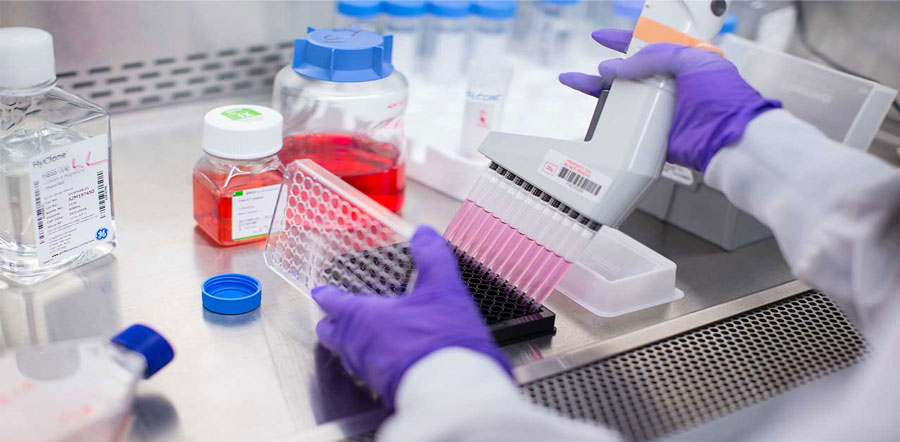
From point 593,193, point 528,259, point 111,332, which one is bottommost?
point 111,332

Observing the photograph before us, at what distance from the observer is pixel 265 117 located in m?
1.12

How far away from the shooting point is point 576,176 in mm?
960

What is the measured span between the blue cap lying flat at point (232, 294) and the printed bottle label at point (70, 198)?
0.17 m

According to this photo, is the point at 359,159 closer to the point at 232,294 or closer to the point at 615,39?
the point at 232,294

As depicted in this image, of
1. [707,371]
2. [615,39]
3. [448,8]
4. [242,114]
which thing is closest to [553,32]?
[448,8]

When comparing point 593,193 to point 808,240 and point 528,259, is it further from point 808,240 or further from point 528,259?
point 808,240

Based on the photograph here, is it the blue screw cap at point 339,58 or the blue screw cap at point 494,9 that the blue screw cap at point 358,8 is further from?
the blue screw cap at point 339,58

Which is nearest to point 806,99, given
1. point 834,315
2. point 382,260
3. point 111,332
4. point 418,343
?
point 834,315

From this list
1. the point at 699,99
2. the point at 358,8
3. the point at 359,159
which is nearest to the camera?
the point at 699,99

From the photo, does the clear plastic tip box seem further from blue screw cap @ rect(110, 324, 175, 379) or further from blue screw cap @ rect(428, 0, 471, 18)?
blue screw cap @ rect(428, 0, 471, 18)

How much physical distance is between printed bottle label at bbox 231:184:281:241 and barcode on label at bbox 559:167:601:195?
0.41 meters

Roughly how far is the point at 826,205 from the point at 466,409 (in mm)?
395

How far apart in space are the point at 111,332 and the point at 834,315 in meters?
0.96

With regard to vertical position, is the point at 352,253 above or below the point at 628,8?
below
